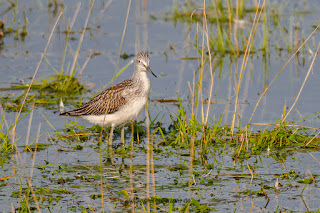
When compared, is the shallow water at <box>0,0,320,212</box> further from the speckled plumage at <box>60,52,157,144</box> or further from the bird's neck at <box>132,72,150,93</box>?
the bird's neck at <box>132,72,150,93</box>

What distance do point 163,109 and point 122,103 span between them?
68.4 inches

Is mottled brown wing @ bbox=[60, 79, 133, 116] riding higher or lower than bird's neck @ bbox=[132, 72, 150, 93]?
lower

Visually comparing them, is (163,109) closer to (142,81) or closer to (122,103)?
(142,81)

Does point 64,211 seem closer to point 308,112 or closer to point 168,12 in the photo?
point 308,112

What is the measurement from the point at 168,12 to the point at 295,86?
628 centimetres

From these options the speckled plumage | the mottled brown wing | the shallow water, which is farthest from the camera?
the mottled brown wing

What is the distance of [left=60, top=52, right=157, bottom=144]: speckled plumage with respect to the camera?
9.59 meters

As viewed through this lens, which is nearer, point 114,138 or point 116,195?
point 116,195

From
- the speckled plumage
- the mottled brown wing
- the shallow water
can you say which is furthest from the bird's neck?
the shallow water

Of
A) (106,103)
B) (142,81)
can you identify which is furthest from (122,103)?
(142,81)

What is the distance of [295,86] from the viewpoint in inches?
484

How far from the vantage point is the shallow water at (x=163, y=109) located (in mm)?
7336

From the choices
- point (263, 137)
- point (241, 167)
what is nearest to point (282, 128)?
point (263, 137)

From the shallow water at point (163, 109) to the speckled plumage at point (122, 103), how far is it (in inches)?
16.2
